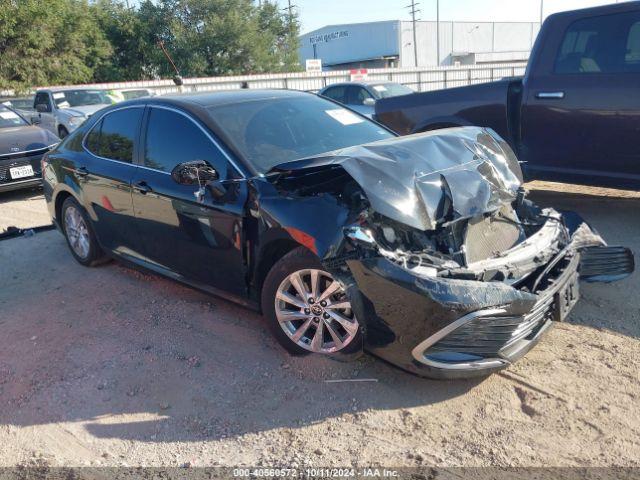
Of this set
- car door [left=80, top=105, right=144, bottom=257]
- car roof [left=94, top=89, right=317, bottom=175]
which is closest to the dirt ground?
car door [left=80, top=105, right=144, bottom=257]

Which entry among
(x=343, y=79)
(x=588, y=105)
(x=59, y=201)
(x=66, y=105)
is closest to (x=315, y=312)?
(x=59, y=201)

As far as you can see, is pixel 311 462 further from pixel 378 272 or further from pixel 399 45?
pixel 399 45

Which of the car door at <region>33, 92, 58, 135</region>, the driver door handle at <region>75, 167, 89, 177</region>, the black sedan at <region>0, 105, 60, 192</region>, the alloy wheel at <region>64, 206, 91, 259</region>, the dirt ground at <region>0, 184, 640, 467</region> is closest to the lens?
the dirt ground at <region>0, 184, 640, 467</region>

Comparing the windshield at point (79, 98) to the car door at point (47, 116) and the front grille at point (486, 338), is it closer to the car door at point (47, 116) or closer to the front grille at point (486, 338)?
the car door at point (47, 116)

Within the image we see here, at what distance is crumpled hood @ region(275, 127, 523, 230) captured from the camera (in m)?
3.27

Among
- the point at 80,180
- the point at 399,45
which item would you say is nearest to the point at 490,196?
the point at 80,180

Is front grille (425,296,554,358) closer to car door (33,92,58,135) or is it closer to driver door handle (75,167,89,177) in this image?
driver door handle (75,167,89,177)

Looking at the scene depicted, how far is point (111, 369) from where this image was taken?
3785mm

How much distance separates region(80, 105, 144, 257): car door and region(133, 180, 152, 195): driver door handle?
0.11 metres

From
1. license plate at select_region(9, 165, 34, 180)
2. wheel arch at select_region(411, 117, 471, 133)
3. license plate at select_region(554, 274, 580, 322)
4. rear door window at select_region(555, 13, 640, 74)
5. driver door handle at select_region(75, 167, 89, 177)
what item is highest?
rear door window at select_region(555, 13, 640, 74)

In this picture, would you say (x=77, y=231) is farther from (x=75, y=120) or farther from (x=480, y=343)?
(x=75, y=120)

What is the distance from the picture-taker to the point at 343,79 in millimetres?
26750

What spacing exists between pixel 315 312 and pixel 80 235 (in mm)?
3320

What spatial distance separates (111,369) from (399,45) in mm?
59214
